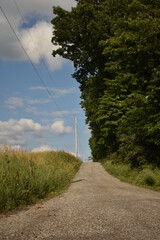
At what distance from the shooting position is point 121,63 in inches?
790

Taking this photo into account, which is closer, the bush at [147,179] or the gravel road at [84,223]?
the gravel road at [84,223]

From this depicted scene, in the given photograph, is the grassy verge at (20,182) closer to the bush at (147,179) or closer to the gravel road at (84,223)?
the gravel road at (84,223)

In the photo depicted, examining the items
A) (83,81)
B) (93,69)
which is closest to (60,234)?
(93,69)

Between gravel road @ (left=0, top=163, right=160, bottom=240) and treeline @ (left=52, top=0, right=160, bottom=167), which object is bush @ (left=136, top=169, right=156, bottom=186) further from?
gravel road @ (left=0, top=163, right=160, bottom=240)

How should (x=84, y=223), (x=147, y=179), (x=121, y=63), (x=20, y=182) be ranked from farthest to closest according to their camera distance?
(x=121, y=63), (x=147, y=179), (x=20, y=182), (x=84, y=223)

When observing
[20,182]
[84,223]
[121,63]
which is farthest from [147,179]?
[84,223]

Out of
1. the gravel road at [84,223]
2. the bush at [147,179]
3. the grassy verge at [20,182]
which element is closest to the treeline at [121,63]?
the bush at [147,179]

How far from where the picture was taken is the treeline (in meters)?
16.8

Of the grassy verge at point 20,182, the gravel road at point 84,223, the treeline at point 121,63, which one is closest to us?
the gravel road at point 84,223

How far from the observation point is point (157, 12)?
56.8ft

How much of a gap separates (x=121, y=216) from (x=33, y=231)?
2277 millimetres

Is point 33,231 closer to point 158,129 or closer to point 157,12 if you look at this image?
point 158,129

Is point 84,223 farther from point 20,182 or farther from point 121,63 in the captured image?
point 121,63

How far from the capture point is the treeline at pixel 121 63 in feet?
55.2
